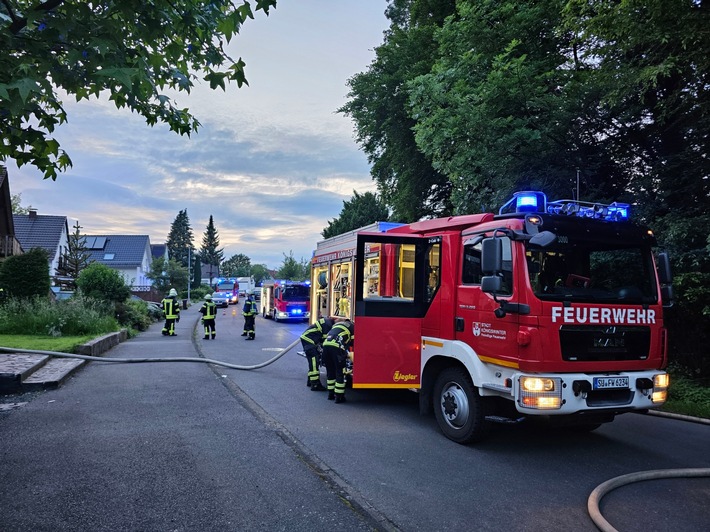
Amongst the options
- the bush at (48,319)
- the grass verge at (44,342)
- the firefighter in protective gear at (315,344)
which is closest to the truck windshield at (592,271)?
the firefighter in protective gear at (315,344)

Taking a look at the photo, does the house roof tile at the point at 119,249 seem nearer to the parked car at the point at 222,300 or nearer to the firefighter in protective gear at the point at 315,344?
the parked car at the point at 222,300

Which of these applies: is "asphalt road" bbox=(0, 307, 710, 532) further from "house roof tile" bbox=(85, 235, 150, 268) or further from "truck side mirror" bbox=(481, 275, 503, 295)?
"house roof tile" bbox=(85, 235, 150, 268)

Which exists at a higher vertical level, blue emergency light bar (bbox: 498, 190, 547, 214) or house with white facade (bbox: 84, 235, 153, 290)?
house with white facade (bbox: 84, 235, 153, 290)

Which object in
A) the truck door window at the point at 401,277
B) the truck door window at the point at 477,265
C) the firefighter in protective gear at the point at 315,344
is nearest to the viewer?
the truck door window at the point at 477,265

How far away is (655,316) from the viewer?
5270 mm

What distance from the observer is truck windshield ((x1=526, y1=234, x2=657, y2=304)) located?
4965mm

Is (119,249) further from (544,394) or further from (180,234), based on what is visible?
(544,394)

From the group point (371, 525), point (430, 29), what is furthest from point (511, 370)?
point (430, 29)

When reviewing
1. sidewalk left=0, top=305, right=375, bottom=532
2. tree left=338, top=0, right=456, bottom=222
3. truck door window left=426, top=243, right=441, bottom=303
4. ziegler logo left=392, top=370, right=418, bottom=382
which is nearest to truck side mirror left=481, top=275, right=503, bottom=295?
truck door window left=426, top=243, right=441, bottom=303

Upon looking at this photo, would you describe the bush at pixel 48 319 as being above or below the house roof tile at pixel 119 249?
below

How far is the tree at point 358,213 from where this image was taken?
42406 mm

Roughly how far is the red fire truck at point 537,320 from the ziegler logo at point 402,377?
10 centimetres

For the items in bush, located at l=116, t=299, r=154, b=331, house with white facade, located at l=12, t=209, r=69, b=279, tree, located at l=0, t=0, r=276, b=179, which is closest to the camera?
tree, located at l=0, t=0, r=276, b=179

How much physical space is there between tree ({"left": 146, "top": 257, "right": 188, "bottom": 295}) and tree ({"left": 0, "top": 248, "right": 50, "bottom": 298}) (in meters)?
29.1
